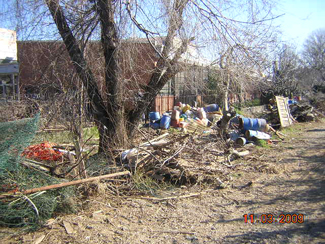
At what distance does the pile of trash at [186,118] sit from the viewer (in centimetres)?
1131

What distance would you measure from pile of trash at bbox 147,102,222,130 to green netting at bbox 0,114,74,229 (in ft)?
23.8

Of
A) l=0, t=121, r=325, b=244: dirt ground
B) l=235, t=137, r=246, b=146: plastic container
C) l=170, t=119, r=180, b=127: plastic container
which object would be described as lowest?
l=0, t=121, r=325, b=244: dirt ground

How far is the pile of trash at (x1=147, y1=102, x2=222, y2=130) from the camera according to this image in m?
11.3

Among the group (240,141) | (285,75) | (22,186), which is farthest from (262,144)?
(285,75)

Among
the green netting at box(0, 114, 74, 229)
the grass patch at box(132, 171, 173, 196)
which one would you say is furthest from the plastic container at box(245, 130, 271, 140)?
the green netting at box(0, 114, 74, 229)

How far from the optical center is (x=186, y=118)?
12680 millimetres

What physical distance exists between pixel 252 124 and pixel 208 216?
6.14 meters

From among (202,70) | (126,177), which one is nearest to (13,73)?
(202,70)

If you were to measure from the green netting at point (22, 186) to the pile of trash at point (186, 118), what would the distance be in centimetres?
726

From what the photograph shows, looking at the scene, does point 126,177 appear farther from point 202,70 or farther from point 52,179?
point 202,70

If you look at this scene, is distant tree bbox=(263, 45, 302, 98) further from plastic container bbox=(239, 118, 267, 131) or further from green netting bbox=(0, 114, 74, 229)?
green netting bbox=(0, 114, 74, 229)

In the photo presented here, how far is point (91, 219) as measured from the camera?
13.1ft

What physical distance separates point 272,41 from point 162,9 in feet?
8.45

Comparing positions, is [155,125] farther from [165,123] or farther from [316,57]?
[316,57]
